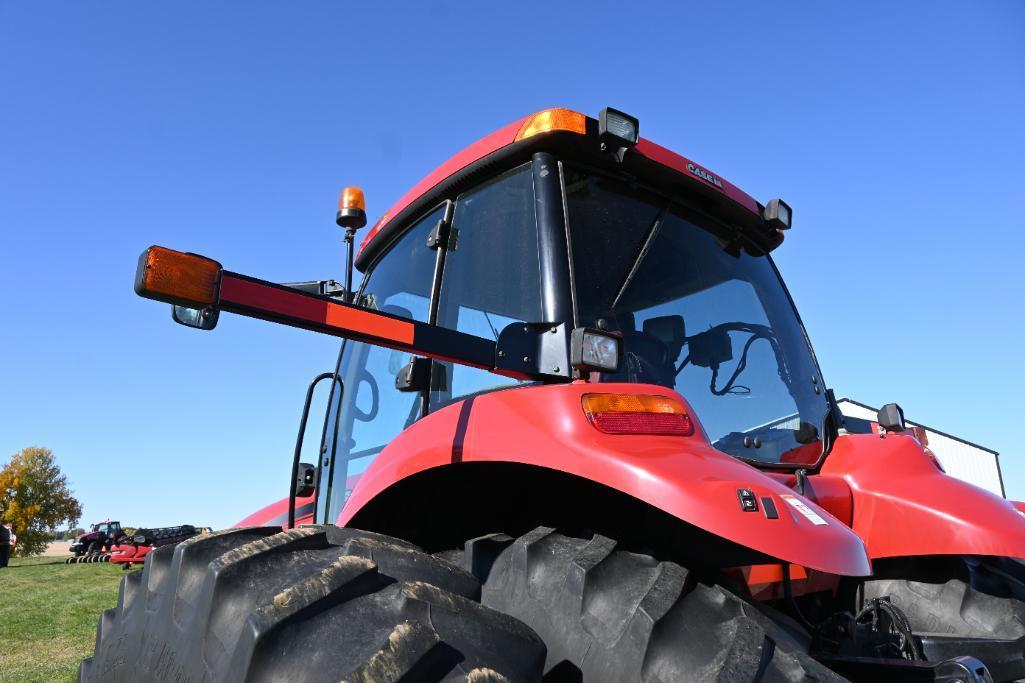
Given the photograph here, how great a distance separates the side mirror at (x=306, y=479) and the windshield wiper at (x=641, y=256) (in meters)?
1.77

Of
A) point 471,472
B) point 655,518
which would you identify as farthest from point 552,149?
point 655,518

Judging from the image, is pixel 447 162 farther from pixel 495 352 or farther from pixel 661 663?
pixel 661 663

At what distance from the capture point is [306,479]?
3.35m

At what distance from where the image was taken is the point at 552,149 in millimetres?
2342

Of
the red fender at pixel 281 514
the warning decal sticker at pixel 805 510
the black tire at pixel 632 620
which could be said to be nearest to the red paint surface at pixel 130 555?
the red fender at pixel 281 514

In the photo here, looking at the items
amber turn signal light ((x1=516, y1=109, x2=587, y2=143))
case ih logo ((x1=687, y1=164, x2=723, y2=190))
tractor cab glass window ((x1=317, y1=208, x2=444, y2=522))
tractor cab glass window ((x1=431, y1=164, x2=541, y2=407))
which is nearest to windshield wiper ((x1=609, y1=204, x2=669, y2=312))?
case ih logo ((x1=687, y1=164, x2=723, y2=190))

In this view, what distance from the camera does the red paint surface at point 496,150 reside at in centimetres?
243

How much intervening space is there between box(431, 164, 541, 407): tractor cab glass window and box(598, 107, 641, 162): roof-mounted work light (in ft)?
0.89

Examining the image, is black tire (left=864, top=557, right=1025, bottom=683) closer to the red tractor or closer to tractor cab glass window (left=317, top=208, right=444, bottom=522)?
the red tractor

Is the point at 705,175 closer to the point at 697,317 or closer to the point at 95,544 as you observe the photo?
the point at 697,317

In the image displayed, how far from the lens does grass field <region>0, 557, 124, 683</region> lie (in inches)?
279

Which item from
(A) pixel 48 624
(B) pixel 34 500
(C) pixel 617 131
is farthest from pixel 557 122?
(B) pixel 34 500

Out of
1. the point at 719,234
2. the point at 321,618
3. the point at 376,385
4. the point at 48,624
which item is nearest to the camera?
the point at 321,618

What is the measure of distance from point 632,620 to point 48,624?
11626mm
